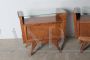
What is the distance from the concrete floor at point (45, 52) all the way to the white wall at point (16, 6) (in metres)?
0.27

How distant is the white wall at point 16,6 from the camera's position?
8.44ft

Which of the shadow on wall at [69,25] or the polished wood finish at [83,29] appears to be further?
the shadow on wall at [69,25]

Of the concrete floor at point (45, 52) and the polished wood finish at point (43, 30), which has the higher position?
the polished wood finish at point (43, 30)

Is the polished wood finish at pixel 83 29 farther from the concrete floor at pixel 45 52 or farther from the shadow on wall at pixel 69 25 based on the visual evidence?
the shadow on wall at pixel 69 25

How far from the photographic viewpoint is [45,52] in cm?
251

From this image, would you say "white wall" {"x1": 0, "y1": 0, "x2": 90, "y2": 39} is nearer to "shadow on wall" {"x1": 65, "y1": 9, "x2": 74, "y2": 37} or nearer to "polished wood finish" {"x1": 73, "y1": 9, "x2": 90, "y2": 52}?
"shadow on wall" {"x1": 65, "y1": 9, "x2": 74, "y2": 37}

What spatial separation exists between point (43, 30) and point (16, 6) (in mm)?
580

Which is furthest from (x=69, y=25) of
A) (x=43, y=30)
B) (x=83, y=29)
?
(x=43, y=30)

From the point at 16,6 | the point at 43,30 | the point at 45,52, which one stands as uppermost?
the point at 16,6

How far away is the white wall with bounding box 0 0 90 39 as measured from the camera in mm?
2572

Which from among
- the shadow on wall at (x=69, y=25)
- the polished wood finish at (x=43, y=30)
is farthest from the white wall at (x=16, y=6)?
the polished wood finish at (x=43, y=30)

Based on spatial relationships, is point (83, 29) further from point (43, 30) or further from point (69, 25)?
point (43, 30)

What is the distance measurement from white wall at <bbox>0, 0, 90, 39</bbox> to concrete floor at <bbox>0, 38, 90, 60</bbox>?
0.27 meters

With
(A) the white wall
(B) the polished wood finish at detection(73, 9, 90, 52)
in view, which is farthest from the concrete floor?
(A) the white wall
